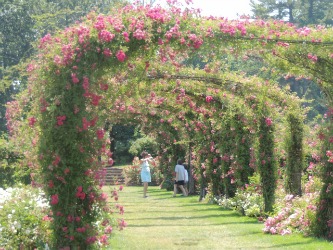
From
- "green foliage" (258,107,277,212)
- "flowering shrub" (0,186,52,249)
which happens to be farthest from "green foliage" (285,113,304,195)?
"flowering shrub" (0,186,52,249)

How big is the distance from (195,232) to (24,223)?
4921 millimetres

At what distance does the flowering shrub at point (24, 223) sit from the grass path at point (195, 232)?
1.99 metres

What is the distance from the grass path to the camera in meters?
11.4

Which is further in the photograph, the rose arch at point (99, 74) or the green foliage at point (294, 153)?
the green foliage at point (294, 153)

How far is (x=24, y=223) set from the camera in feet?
30.6

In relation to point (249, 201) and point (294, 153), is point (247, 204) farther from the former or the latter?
point (294, 153)

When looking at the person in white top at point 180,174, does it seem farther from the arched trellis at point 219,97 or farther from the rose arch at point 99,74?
the rose arch at point 99,74

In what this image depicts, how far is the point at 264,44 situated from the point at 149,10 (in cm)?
203

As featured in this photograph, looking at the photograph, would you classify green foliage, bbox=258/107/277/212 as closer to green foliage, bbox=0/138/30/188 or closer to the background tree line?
green foliage, bbox=0/138/30/188

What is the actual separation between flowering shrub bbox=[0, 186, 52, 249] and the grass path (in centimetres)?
199

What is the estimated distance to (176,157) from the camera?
28.4 m

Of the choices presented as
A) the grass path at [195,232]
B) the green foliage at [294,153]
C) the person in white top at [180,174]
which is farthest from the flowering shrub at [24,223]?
the person in white top at [180,174]

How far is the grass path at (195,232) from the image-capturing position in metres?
11.4

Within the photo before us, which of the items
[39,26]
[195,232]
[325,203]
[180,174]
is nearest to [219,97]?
[195,232]
